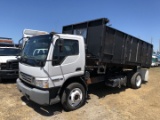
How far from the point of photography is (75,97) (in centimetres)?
562

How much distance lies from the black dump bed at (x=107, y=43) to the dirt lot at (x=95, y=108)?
5.03ft

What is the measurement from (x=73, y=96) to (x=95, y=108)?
0.95 metres

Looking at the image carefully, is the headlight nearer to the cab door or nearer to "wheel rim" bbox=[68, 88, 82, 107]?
the cab door

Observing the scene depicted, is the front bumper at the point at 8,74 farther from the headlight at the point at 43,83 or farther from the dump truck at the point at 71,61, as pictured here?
the headlight at the point at 43,83

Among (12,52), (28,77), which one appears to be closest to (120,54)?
(28,77)

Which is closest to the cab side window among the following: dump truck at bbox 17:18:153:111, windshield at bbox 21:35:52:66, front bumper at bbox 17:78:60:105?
dump truck at bbox 17:18:153:111

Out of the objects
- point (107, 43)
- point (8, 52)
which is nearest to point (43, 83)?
point (107, 43)

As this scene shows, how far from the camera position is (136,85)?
877 centimetres

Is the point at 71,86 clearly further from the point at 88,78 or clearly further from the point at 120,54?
the point at 120,54

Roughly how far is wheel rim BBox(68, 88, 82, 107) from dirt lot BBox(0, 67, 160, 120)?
0.86 feet

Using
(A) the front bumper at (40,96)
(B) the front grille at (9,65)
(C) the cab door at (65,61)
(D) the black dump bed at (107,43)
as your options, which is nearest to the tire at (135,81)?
(D) the black dump bed at (107,43)

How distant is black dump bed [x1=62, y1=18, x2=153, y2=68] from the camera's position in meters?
6.23

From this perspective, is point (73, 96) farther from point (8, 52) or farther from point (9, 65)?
point (8, 52)

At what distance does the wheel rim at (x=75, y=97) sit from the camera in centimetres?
545
